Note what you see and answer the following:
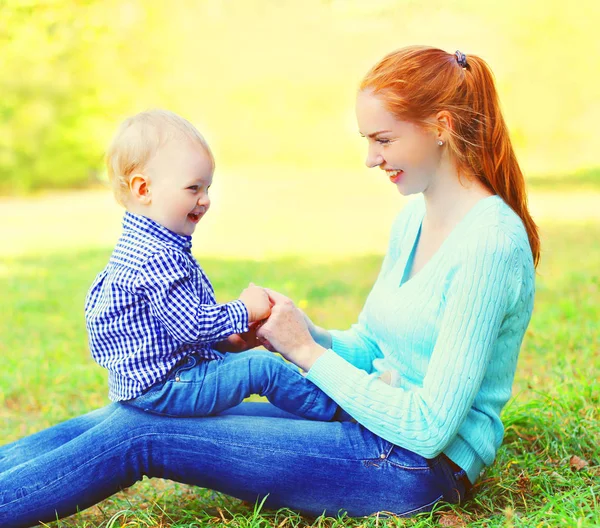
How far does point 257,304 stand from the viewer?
7.95 feet

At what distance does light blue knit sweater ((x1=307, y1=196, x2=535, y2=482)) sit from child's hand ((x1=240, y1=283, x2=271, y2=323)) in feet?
0.76

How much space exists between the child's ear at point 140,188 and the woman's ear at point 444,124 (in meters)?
0.91

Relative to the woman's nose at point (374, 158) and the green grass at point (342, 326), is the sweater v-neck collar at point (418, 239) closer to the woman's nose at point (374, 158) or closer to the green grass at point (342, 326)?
the woman's nose at point (374, 158)

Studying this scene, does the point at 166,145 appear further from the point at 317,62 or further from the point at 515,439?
the point at 317,62

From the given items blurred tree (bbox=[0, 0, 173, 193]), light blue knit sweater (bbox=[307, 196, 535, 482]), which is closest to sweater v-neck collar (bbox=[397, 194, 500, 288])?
light blue knit sweater (bbox=[307, 196, 535, 482])

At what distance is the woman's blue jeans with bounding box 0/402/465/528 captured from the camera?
229 centimetres

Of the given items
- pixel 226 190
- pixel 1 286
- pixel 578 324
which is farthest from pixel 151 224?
pixel 226 190

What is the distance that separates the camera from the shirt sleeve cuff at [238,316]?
2383mm

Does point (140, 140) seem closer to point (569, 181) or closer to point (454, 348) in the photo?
point (454, 348)

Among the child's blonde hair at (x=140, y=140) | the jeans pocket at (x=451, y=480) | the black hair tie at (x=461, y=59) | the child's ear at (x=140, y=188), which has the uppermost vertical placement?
the black hair tie at (x=461, y=59)

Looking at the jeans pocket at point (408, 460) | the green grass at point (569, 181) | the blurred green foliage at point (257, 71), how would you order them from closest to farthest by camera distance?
1. the jeans pocket at point (408, 460)
2. the green grass at point (569, 181)
3. the blurred green foliage at point (257, 71)

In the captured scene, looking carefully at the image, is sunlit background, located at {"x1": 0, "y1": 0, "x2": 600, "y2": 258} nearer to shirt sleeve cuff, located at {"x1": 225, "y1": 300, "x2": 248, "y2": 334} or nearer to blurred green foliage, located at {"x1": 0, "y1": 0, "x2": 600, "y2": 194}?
blurred green foliage, located at {"x1": 0, "y1": 0, "x2": 600, "y2": 194}

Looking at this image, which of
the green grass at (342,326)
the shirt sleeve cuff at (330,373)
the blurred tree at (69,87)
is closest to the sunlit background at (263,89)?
the blurred tree at (69,87)

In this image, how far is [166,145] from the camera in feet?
8.00
